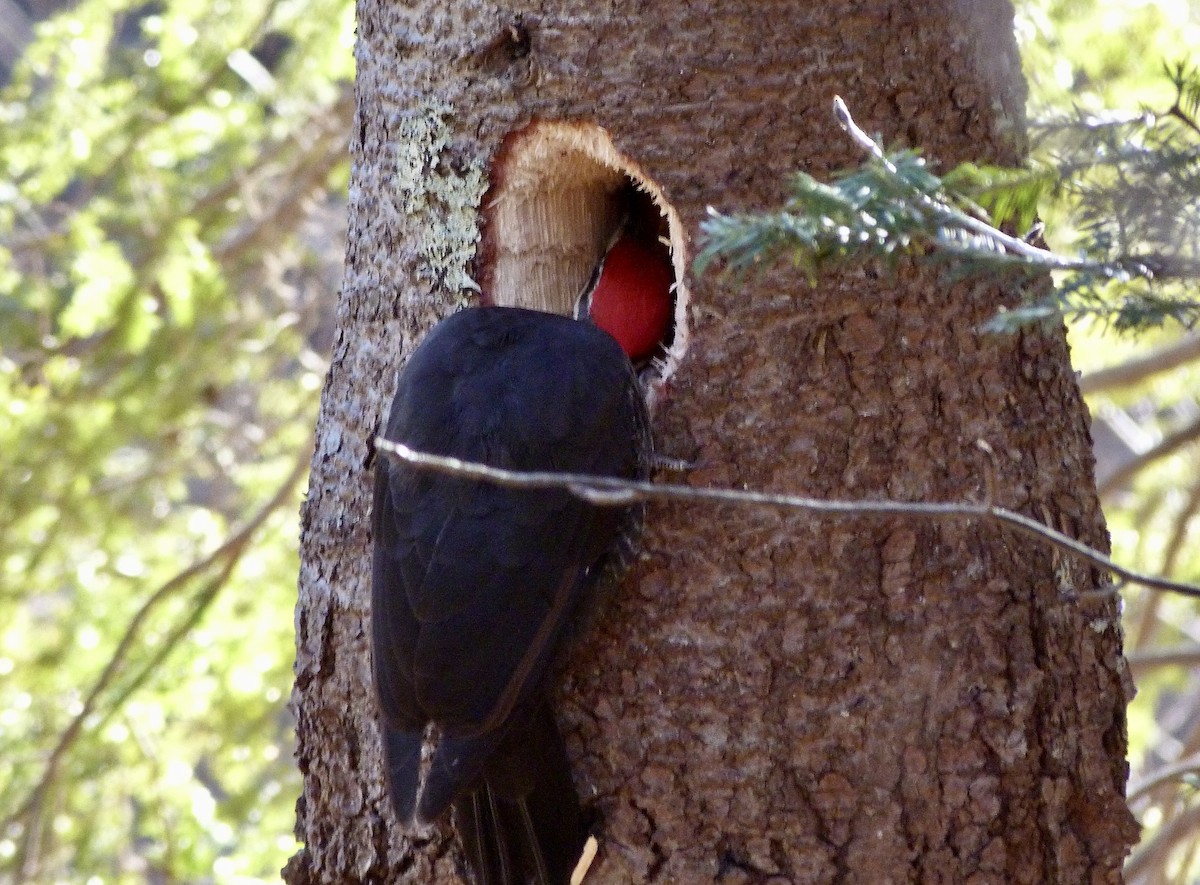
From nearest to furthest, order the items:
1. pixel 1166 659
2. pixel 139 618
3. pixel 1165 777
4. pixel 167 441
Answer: pixel 1165 777
pixel 1166 659
pixel 139 618
pixel 167 441

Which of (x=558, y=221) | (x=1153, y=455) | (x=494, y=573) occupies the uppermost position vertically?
(x=558, y=221)

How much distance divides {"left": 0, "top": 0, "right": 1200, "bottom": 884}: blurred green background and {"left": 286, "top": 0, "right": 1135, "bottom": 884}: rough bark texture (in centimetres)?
194

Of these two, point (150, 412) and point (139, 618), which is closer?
point (139, 618)

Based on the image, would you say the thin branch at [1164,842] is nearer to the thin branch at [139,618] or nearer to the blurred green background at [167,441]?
the blurred green background at [167,441]

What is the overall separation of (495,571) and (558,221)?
1.01 meters

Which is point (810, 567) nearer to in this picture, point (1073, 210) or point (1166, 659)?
point (1073, 210)

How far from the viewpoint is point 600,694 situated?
7.96ft

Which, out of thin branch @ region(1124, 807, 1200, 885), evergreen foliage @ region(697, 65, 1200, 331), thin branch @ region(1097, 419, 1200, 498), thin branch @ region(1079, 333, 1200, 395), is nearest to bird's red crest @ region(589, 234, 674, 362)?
evergreen foliage @ region(697, 65, 1200, 331)

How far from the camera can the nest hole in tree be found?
2.62 m

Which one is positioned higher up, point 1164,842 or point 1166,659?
point 1166,659

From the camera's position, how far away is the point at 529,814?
2.33m

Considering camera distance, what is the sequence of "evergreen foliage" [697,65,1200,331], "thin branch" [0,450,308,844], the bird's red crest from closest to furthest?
"evergreen foliage" [697,65,1200,331] < the bird's red crest < "thin branch" [0,450,308,844]

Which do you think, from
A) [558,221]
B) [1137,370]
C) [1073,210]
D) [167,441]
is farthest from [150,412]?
[1073,210]

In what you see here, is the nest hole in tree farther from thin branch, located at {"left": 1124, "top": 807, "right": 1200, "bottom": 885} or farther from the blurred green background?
thin branch, located at {"left": 1124, "top": 807, "right": 1200, "bottom": 885}
